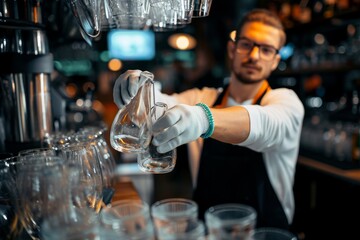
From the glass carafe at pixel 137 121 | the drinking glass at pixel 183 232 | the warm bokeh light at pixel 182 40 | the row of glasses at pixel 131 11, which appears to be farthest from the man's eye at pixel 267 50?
the warm bokeh light at pixel 182 40

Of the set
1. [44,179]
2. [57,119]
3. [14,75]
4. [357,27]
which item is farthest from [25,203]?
[357,27]

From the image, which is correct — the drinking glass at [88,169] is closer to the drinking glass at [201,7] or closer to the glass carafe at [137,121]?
the glass carafe at [137,121]

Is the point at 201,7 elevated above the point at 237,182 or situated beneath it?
elevated above

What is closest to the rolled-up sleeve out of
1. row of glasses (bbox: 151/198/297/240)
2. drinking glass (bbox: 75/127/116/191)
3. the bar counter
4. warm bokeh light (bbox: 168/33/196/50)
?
drinking glass (bbox: 75/127/116/191)

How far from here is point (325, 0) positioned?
11.3 feet

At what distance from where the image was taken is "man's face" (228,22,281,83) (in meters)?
1.85

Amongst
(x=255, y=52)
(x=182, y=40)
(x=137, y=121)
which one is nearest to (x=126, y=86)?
(x=137, y=121)

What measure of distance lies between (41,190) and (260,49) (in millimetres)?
1320

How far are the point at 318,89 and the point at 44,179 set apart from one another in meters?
3.73

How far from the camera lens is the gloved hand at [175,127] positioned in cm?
99

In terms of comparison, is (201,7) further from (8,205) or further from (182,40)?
(182,40)

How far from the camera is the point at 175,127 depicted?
991 millimetres

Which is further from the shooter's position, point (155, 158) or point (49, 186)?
point (155, 158)

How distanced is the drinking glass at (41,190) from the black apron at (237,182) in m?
1.16
